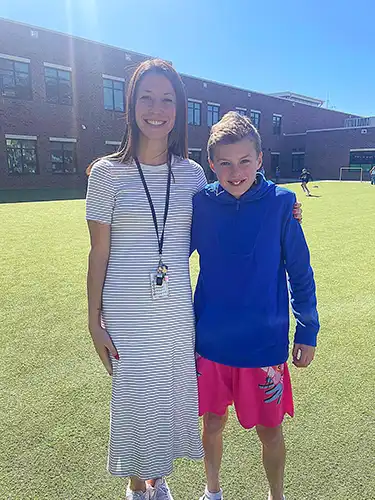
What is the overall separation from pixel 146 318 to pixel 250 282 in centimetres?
49

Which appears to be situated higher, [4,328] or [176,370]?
[176,370]

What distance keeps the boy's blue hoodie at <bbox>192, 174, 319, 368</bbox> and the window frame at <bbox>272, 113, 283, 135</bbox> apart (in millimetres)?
41307

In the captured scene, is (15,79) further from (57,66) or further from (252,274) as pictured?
(252,274)

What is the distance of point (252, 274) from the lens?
1760mm

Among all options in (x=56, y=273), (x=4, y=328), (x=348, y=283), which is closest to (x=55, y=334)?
(x=4, y=328)

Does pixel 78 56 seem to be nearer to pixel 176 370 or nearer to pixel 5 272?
pixel 5 272

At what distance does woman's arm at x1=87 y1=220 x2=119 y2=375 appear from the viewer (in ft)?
5.64

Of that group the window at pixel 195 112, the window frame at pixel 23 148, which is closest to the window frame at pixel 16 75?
the window frame at pixel 23 148

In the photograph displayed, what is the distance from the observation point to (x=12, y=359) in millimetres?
3467

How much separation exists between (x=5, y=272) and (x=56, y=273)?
0.78m

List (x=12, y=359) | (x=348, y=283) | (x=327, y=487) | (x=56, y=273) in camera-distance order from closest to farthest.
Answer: (x=327, y=487)
(x=12, y=359)
(x=348, y=283)
(x=56, y=273)

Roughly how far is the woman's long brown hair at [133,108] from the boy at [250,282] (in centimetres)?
19

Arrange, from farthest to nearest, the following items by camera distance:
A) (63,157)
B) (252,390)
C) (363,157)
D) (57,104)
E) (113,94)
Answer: (363,157) → (113,94) → (63,157) → (57,104) → (252,390)

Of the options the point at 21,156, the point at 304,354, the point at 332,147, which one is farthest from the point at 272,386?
the point at 332,147
